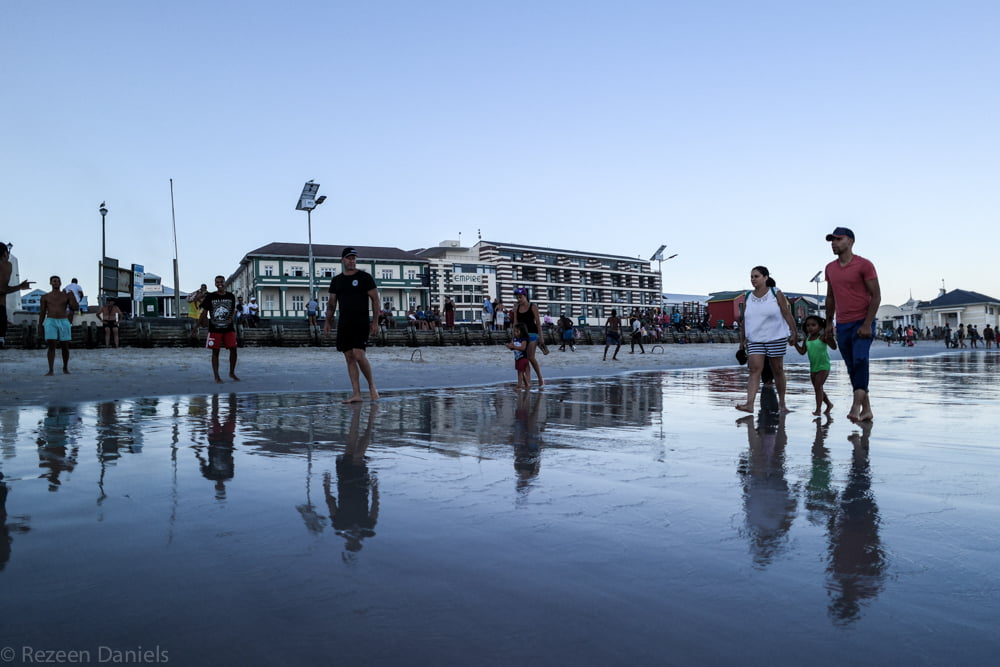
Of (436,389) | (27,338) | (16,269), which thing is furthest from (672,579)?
(16,269)

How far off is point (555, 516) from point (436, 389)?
7.57 meters

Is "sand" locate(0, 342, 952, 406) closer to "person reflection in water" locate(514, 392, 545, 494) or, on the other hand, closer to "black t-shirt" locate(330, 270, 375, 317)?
"black t-shirt" locate(330, 270, 375, 317)

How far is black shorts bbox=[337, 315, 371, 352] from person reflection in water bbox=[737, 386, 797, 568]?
453 centimetres

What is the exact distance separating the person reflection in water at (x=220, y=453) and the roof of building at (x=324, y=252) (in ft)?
216

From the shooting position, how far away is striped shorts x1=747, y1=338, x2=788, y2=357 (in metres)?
7.12

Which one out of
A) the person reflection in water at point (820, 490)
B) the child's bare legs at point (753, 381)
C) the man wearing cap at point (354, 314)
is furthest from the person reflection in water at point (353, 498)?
the child's bare legs at point (753, 381)

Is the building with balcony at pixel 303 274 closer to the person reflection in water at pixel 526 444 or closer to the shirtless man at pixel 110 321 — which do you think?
the shirtless man at pixel 110 321

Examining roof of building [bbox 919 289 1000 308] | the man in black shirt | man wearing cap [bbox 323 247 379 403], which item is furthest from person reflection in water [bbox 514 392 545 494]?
roof of building [bbox 919 289 1000 308]

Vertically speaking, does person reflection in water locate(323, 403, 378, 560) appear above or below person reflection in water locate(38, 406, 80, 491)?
below

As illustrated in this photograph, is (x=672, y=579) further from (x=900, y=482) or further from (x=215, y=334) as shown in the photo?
(x=215, y=334)

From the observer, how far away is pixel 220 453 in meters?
4.38

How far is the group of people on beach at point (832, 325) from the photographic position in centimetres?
613

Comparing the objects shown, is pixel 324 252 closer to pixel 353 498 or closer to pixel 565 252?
pixel 565 252

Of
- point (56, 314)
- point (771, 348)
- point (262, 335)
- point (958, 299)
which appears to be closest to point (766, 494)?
point (771, 348)
